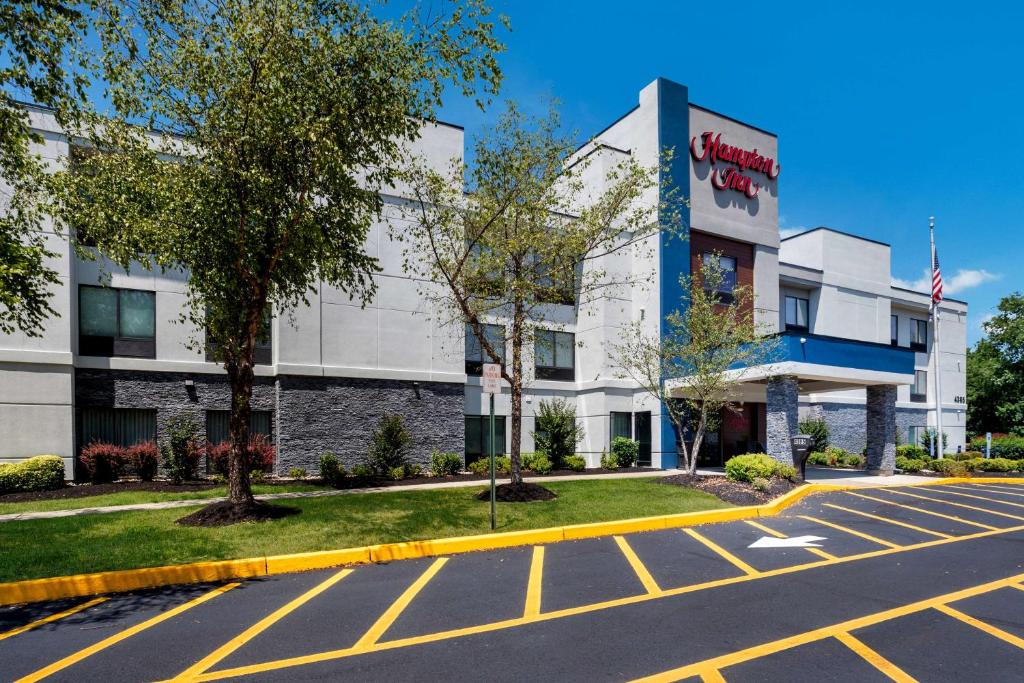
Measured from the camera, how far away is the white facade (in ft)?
52.5

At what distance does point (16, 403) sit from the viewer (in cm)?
1550

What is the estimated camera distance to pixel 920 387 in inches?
1453

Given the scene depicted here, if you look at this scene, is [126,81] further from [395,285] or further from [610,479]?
[610,479]

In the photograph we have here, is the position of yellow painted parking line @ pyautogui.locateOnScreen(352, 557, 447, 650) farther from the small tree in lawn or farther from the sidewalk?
the small tree in lawn

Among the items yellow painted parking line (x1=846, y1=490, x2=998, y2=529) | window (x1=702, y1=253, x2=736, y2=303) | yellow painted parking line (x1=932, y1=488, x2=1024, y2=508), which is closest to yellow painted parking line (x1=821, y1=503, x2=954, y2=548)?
yellow painted parking line (x1=846, y1=490, x2=998, y2=529)

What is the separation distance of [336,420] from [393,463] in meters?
2.27

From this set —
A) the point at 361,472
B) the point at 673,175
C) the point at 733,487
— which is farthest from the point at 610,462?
the point at 673,175

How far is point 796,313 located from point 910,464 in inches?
459

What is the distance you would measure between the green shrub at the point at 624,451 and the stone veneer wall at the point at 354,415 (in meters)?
5.87

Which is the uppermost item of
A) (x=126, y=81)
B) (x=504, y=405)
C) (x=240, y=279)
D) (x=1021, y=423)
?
A: (x=126, y=81)

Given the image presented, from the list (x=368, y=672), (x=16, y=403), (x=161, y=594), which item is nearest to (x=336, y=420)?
(x=16, y=403)

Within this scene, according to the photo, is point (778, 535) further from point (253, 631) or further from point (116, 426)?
point (116, 426)

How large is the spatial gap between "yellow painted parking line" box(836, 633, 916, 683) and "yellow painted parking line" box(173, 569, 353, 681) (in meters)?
5.64

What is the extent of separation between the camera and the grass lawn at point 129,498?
1241 centimetres
